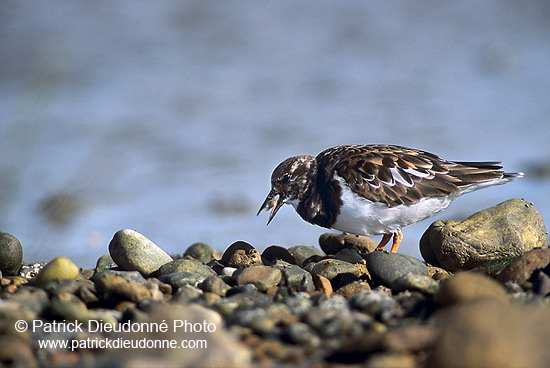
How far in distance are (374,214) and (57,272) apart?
8.42 ft

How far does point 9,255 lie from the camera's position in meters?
4.40

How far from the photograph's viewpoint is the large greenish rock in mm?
4684

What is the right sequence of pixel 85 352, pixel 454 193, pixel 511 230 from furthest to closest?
pixel 454 193 < pixel 511 230 < pixel 85 352

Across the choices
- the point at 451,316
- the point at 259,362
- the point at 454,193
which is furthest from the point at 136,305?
the point at 454,193

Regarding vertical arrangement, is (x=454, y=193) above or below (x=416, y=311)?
above

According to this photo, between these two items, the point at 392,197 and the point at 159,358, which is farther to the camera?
the point at 392,197

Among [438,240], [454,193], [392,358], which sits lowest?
[392,358]

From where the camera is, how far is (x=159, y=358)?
6.95 feet

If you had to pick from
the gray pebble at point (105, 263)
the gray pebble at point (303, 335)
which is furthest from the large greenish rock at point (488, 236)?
the gray pebble at point (105, 263)

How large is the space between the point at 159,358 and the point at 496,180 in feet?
13.3

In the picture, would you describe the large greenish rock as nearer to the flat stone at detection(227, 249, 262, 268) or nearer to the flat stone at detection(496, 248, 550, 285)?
the flat stone at detection(496, 248, 550, 285)

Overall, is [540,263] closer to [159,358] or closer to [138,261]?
[159,358]

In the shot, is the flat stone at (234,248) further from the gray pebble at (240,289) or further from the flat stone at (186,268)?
the gray pebble at (240,289)

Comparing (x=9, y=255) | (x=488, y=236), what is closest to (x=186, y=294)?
(x=9, y=255)
